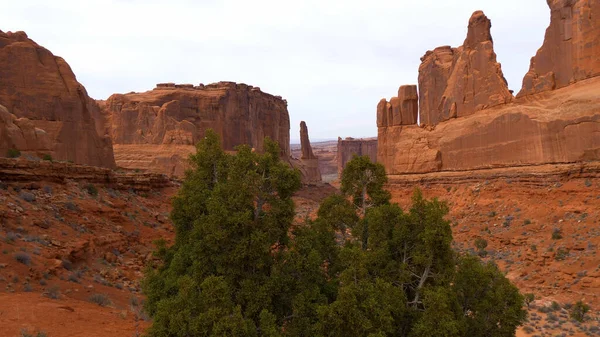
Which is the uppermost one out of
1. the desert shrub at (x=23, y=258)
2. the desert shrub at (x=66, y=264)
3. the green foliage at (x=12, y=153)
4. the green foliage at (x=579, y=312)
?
the green foliage at (x=12, y=153)

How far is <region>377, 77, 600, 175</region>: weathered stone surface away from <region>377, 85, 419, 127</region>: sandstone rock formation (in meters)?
1.58

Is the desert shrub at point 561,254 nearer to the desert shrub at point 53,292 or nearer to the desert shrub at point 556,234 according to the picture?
the desert shrub at point 556,234

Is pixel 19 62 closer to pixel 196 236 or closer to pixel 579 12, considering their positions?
pixel 196 236

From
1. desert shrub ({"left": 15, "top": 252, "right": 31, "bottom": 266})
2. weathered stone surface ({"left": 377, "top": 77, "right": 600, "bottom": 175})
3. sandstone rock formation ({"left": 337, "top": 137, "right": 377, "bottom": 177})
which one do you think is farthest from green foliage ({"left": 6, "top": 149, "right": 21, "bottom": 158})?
sandstone rock formation ({"left": 337, "top": 137, "right": 377, "bottom": 177})

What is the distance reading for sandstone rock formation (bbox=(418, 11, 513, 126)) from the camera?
98.3 feet

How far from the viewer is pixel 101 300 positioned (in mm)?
12586

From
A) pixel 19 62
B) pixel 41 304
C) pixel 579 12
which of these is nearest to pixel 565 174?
pixel 579 12

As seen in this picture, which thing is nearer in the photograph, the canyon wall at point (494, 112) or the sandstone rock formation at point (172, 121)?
the canyon wall at point (494, 112)

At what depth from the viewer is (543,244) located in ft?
68.3

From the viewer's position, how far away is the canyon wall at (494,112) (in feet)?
75.6

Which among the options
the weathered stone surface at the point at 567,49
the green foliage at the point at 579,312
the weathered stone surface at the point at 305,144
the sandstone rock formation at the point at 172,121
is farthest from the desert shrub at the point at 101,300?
the weathered stone surface at the point at 305,144

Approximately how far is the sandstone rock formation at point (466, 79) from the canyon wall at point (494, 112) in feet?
0.22

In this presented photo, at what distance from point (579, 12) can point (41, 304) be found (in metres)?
27.0

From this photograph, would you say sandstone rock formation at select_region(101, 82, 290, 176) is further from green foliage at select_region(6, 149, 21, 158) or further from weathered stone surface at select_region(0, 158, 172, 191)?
green foliage at select_region(6, 149, 21, 158)
